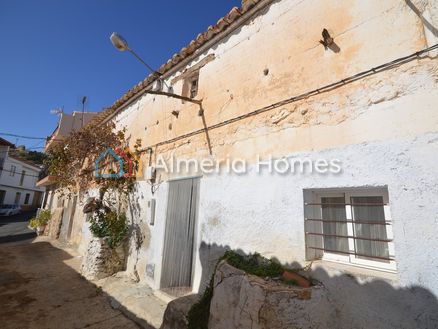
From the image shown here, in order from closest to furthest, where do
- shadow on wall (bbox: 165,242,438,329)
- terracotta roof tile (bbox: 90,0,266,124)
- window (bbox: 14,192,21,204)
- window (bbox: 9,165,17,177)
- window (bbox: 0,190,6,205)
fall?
shadow on wall (bbox: 165,242,438,329)
terracotta roof tile (bbox: 90,0,266,124)
window (bbox: 0,190,6,205)
window (bbox: 9,165,17,177)
window (bbox: 14,192,21,204)

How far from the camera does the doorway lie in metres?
4.86

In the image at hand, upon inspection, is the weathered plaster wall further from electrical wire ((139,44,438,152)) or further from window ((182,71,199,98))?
window ((182,71,199,98))

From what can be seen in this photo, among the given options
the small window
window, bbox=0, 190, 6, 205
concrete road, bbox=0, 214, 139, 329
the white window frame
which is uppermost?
the small window

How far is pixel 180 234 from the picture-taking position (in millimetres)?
5137

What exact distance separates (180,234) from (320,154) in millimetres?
3302

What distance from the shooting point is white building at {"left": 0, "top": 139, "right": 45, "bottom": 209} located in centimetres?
3097

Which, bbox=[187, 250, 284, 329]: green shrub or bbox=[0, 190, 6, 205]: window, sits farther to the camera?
bbox=[0, 190, 6, 205]: window

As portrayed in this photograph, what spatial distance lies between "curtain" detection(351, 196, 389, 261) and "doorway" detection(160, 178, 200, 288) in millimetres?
2846

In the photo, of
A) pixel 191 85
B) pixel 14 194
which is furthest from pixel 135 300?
pixel 14 194

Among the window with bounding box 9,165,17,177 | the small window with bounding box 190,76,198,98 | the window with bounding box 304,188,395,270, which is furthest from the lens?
the window with bounding box 9,165,17,177

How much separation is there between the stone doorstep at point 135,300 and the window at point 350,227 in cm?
316

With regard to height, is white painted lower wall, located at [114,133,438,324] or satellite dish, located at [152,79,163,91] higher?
satellite dish, located at [152,79,163,91]

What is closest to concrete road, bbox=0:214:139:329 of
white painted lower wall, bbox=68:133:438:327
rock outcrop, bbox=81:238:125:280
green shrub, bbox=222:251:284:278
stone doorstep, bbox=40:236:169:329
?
stone doorstep, bbox=40:236:169:329

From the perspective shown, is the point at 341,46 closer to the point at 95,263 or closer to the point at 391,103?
the point at 391,103
